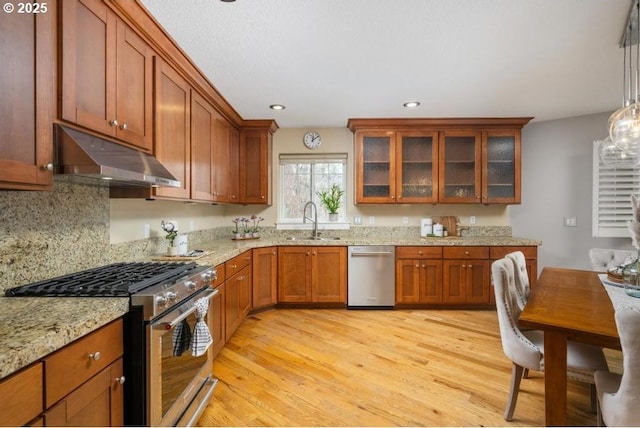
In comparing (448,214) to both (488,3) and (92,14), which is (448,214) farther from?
(92,14)

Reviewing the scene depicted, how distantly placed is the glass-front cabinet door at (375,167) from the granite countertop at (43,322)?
3191 mm

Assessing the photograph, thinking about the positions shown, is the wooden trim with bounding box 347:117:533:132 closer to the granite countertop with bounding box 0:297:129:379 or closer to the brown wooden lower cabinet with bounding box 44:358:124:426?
the granite countertop with bounding box 0:297:129:379

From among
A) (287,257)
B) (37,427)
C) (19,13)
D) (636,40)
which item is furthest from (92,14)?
(636,40)

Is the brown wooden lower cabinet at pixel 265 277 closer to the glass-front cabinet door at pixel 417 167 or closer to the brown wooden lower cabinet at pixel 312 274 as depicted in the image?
the brown wooden lower cabinet at pixel 312 274

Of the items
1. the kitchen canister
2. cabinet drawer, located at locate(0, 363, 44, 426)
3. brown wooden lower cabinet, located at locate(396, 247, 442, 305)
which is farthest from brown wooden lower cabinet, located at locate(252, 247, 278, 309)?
cabinet drawer, located at locate(0, 363, 44, 426)

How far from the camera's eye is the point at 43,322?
1057 mm

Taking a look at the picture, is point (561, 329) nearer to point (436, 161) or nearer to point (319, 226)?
point (436, 161)

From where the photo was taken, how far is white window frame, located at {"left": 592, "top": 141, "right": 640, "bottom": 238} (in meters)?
3.52

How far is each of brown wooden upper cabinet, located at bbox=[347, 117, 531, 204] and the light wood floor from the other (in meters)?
1.59

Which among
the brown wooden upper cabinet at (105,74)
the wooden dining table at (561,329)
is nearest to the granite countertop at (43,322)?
the brown wooden upper cabinet at (105,74)

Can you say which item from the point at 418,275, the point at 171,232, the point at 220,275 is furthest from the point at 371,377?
the point at 171,232

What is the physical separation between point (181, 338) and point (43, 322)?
70 centimetres

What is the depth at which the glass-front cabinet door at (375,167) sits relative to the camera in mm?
4051

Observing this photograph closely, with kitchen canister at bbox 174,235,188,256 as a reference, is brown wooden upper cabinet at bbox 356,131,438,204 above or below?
above
